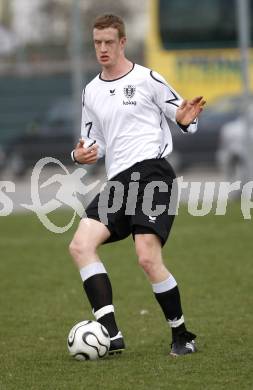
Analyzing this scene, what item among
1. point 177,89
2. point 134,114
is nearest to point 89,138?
point 134,114

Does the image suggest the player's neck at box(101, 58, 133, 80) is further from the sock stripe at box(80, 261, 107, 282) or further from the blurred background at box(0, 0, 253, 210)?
the blurred background at box(0, 0, 253, 210)

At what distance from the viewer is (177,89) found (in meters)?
24.4

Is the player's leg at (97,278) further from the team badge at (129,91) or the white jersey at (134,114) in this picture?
the team badge at (129,91)

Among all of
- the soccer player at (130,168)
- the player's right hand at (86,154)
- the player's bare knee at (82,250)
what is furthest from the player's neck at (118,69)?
the player's bare knee at (82,250)

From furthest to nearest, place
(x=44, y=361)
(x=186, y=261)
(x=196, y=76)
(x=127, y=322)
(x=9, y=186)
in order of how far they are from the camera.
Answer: (x=196, y=76), (x=9, y=186), (x=186, y=261), (x=127, y=322), (x=44, y=361)

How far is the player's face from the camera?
7328 mm

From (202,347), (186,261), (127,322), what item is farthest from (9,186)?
(202,347)

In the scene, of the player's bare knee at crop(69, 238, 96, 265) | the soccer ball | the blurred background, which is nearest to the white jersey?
the player's bare knee at crop(69, 238, 96, 265)

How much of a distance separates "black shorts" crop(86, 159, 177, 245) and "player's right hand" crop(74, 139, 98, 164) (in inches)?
7.6

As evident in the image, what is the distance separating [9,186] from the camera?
70.1 ft

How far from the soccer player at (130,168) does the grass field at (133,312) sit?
0.38m

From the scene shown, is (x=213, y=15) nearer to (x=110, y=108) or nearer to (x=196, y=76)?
(x=196, y=76)

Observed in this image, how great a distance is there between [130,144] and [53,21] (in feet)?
117

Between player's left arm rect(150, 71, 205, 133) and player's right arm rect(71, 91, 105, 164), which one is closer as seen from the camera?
player's left arm rect(150, 71, 205, 133)
